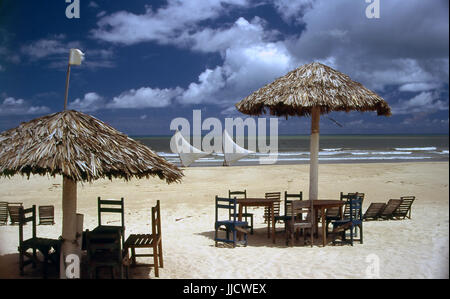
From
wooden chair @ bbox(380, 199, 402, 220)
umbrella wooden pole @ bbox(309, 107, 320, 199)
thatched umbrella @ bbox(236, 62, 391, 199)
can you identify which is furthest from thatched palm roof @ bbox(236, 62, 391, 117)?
wooden chair @ bbox(380, 199, 402, 220)

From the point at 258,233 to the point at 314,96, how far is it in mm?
3343

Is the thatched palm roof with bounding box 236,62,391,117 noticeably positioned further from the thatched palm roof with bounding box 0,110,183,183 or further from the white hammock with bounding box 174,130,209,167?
the white hammock with bounding box 174,130,209,167

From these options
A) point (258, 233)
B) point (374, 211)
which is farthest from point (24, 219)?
point (374, 211)

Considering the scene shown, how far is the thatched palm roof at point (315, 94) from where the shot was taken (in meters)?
7.92

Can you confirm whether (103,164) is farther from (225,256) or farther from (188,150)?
(188,150)

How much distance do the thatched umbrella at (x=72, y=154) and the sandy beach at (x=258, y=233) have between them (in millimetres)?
1599

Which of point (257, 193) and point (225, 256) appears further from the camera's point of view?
point (257, 193)

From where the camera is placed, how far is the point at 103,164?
520 cm

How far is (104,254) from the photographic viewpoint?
573 centimetres

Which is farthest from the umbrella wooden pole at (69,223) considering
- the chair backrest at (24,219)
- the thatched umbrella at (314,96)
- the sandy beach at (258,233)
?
the thatched umbrella at (314,96)

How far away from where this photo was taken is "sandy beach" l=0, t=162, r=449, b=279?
604 centimetres
